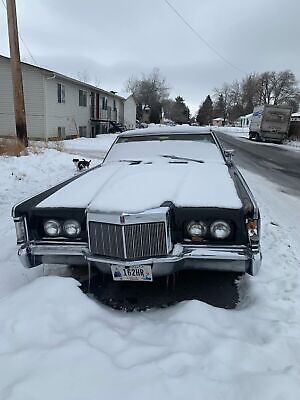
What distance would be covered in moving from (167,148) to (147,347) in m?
3.38

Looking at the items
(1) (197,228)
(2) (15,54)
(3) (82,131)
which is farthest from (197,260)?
(3) (82,131)

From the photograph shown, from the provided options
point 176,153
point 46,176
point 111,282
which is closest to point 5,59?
point 46,176

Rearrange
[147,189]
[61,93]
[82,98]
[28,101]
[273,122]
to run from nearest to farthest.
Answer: [147,189] → [28,101] → [61,93] → [273,122] → [82,98]

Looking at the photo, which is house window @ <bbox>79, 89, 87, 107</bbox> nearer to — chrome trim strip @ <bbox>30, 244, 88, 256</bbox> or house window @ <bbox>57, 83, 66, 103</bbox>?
house window @ <bbox>57, 83, 66, 103</bbox>

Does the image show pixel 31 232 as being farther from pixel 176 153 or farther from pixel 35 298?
pixel 176 153

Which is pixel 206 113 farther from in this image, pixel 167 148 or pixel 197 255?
pixel 197 255

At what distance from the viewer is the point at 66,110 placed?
28172 millimetres

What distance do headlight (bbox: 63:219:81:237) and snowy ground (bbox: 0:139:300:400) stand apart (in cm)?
42

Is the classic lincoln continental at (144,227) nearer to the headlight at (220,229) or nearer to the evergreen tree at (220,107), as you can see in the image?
the headlight at (220,229)

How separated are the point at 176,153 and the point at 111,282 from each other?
2297mm

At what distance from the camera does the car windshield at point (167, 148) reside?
5129 millimetres

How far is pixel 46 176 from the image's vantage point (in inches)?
392

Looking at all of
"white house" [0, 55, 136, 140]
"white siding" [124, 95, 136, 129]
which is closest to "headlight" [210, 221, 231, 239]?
"white house" [0, 55, 136, 140]

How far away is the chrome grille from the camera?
294 centimetres
